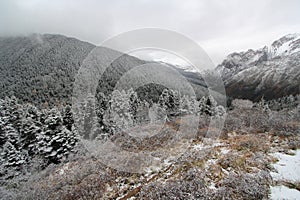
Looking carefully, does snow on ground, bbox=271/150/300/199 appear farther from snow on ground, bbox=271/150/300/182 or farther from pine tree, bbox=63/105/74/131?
pine tree, bbox=63/105/74/131

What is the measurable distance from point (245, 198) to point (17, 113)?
4311 centimetres

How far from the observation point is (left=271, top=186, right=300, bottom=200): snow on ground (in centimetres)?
715

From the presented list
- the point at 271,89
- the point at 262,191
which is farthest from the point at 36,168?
the point at 271,89

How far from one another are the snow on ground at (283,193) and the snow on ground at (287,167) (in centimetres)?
85

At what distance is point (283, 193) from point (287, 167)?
2.80 meters

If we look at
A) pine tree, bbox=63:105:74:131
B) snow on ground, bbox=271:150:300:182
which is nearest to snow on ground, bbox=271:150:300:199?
snow on ground, bbox=271:150:300:182

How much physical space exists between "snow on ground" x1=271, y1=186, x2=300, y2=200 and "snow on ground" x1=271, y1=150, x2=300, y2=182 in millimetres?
846

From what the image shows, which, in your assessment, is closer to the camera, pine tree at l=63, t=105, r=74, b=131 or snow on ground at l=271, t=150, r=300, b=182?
snow on ground at l=271, t=150, r=300, b=182

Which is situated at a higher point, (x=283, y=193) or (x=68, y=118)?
(x=283, y=193)

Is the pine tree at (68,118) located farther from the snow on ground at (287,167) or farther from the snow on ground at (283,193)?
the snow on ground at (283,193)

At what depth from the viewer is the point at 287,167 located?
31.5ft

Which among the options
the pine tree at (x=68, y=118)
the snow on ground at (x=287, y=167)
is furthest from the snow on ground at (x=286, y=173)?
the pine tree at (x=68, y=118)

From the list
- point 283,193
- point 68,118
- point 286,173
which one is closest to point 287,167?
point 286,173

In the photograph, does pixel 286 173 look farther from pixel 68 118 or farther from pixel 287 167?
pixel 68 118
